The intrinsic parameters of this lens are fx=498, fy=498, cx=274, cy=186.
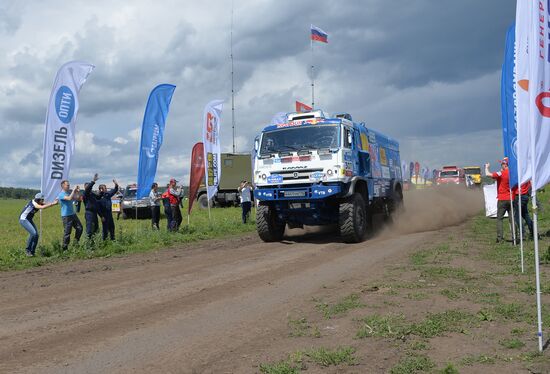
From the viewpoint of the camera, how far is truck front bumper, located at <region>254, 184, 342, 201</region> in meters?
12.2

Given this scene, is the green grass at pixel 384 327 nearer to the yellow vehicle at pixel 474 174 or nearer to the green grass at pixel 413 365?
the green grass at pixel 413 365

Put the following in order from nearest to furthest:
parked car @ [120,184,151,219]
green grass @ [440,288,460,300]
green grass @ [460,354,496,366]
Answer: green grass @ [460,354,496,366] < green grass @ [440,288,460,300] < parked car @ [120,184,151,219]

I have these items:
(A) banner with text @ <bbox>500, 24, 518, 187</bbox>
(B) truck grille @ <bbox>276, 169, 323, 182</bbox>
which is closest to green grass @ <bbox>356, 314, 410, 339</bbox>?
(A) banner with text @ <bbox>500, 24, 518, 187</bbox>

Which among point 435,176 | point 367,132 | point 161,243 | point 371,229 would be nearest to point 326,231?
point 371,229

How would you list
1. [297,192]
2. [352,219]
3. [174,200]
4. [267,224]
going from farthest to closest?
[174,200] → [267,224] → [297,192] → [352,219]

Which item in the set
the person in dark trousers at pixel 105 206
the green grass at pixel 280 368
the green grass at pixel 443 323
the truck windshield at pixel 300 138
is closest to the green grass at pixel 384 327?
the green grass at pixel 443 323

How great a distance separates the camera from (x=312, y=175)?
40.6 ft

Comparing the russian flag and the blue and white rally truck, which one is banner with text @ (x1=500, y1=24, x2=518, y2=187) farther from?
the russian flag

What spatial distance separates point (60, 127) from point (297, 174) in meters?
6.18

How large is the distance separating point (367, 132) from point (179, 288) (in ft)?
30.0

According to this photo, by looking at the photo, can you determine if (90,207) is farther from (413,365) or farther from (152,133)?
(413,365)

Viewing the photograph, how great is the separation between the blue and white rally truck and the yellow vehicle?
31.0 metres

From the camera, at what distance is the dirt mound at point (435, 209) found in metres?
17.0

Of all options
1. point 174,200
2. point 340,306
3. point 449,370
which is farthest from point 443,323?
point 174,200
